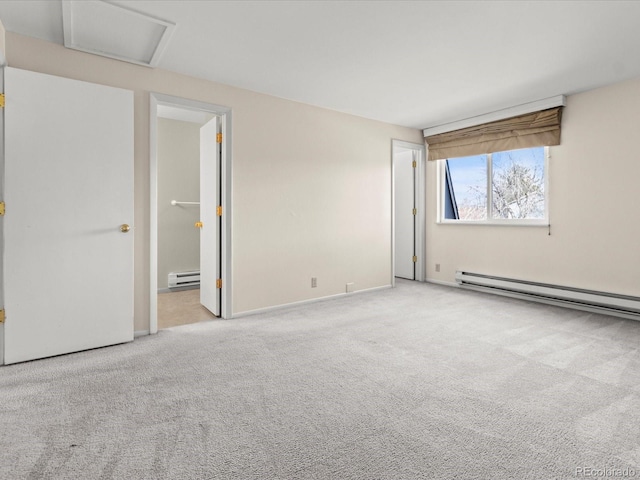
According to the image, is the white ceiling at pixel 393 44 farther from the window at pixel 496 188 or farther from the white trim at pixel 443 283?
the white trim at pixel 443 283

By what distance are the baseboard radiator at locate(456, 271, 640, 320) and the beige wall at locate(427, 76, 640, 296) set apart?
9cm

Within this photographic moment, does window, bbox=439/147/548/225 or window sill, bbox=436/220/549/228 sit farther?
window, bbox=439/147/548/225

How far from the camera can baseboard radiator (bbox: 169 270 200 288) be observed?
16.5ft

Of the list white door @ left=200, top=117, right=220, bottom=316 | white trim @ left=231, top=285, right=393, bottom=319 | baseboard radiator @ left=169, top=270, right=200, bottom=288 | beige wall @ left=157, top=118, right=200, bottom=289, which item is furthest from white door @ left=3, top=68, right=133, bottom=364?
beige wall @ left=157, top=118, right=200, bottom=289

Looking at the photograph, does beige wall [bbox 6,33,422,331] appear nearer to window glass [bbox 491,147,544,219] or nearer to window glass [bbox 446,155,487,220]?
window glass [bbox 446,155,487,220]

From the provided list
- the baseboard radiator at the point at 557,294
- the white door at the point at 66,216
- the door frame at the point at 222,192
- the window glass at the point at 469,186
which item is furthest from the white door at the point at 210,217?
the window glass at the point at 469,186

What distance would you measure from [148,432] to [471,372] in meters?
1.98

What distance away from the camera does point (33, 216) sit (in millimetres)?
2516

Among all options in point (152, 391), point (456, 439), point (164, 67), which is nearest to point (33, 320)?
point (152, 391)

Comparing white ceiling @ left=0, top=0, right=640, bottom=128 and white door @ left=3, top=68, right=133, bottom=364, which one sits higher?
white ceiling @ left=0, top=0, right=640, bottom=128

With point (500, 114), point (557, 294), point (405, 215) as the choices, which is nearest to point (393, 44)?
point (500, 114)

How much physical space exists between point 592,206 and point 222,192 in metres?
4.00

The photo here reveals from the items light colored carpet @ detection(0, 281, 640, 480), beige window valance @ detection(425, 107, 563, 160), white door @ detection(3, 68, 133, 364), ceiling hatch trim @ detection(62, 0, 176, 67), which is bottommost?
light colored carpet @ detection(0, 281, 640, 480)

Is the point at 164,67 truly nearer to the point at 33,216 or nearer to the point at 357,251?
the point at 33,216
